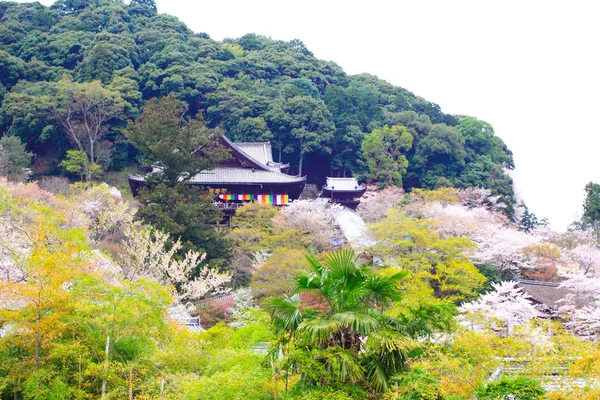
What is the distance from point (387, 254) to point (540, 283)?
6.11m

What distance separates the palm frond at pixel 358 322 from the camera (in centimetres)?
876

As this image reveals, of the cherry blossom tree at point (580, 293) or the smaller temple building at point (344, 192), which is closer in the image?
the cherry blossom tree at point (580, 293)

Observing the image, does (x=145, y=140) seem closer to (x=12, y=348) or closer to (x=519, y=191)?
(x=12, y=348)

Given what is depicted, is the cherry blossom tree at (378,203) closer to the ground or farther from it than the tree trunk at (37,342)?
farther from it

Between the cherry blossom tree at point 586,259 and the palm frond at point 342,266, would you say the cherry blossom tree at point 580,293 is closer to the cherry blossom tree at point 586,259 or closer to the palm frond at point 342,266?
the cherry blossom tree at point 586,259

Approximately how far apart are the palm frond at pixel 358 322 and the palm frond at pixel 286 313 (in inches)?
23.6

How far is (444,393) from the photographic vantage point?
8.27 meters

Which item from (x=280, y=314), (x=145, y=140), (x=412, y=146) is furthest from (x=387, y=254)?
(x=412, y=146)

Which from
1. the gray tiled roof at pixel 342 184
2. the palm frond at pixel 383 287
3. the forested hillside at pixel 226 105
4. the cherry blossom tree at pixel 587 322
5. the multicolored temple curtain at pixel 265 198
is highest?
the forested hillside at pixel 226 105

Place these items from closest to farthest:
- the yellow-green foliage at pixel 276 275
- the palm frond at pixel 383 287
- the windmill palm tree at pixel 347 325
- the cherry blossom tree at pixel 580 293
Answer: the windmill palm tree at pixel 347 325, the palm frond at pixel 383 287, the cherry blossom tree at pixel 580 293, the yellow-green foliage at pixel 276 275

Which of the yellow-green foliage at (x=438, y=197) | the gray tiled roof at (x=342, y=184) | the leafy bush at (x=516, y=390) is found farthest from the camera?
the gray tiled roof at (x=342, y=184)

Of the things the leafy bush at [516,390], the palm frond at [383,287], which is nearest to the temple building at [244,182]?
the palm frond at [383,287]

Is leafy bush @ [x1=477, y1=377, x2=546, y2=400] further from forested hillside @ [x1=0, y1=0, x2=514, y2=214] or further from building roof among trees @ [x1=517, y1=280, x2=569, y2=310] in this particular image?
forested hillside @ [x1=0, y1=0, x2=514, y2=214]

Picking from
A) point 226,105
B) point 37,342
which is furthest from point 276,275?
point 226,105
